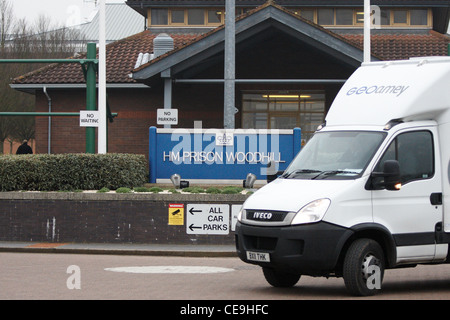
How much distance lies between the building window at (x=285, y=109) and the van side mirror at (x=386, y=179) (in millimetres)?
19342

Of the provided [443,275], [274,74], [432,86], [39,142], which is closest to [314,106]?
[274,74]

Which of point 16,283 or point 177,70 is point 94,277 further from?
point 177,70

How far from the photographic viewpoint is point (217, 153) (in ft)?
74.1

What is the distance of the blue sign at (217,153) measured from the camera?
22.5m

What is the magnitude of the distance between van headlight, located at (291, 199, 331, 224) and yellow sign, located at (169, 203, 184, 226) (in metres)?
7.92

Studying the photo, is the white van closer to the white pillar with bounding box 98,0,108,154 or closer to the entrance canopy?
the white pillar with bounding box 98,0,108,154

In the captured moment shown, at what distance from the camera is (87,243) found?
752 inches

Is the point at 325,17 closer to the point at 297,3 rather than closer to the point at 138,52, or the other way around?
the point at 297,3

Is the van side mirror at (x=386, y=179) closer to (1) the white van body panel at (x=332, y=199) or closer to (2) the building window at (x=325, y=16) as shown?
(1) the white van body panel at (x=332, y=199)

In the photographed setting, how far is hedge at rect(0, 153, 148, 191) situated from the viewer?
20.0m

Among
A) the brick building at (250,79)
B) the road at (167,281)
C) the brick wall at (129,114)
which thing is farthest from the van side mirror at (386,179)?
the brick wall at (129,114)

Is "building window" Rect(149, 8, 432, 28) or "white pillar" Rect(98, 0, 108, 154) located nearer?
"white pillar" Rect(98, 0, 108, 154)

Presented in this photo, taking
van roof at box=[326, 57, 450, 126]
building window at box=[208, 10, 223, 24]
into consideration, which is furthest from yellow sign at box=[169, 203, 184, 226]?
building window at box=[208, 10, 223, 24]
